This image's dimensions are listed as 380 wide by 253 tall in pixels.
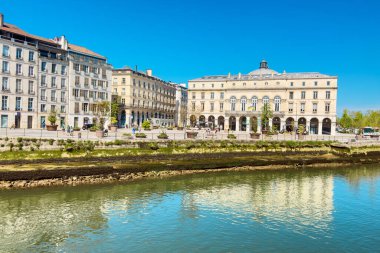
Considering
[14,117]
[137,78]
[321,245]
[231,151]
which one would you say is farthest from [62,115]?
[321,245]

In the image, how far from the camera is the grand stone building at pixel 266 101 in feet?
317

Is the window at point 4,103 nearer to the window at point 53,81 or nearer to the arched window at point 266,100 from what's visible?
the window at point 53,81

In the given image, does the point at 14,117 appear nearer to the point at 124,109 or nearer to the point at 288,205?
the point at 124,109

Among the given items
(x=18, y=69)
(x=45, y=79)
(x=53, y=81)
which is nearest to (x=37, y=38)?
(x=45, y=79)

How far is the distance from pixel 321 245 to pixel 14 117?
64.3 m

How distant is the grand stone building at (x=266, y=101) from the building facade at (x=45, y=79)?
36.2 meters

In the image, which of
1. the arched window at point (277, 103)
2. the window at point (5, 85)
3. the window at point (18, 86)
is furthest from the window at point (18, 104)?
the arched window at point (277, 103)

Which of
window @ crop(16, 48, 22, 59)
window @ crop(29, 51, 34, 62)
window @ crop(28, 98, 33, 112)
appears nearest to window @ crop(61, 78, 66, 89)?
window @ crop(28, 98, 33, 112)

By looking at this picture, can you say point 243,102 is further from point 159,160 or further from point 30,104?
point 159,160

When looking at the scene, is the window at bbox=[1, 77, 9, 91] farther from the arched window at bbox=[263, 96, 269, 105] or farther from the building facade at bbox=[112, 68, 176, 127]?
the arched window at bbox=[263, 96, 269, 105]

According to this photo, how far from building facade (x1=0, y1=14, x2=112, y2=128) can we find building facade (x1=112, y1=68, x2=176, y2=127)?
11784 mm

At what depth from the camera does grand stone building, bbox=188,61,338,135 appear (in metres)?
96.8

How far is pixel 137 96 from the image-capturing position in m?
102

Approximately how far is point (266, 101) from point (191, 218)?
82.5 metres
